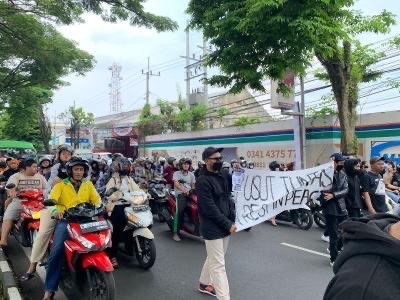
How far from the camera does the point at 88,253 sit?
436cm

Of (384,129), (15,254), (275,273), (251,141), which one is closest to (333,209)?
(275,273)

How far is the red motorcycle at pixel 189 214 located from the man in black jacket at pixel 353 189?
279 centimetres

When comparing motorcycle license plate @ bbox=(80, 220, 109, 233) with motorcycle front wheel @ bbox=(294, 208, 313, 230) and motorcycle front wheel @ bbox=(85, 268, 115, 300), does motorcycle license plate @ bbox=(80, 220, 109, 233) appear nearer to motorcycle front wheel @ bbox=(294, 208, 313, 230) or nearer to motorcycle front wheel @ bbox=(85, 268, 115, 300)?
motorcycle front wheel @ bbox=(85, 268, 115, 300)

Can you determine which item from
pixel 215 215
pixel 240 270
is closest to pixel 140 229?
pixel 240 270

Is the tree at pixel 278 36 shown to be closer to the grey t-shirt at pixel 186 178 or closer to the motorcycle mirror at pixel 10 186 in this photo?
the grey t-shirt at pixel 186 178

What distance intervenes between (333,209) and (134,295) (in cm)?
301

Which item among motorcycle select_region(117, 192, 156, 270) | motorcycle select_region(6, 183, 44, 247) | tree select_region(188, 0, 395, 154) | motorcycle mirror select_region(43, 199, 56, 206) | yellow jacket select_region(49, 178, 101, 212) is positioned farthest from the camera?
tree select_region(188, 0, 395, 154)

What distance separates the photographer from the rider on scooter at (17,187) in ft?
22.5

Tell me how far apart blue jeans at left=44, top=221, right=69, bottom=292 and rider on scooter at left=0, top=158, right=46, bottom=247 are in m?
2.59

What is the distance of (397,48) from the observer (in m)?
14.6

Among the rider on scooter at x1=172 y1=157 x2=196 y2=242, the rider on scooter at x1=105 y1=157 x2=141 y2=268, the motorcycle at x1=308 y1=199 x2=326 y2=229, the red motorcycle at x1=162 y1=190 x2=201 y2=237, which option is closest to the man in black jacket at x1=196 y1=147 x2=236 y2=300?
the rider on scooter at x1=105 y1=157 x2=141 y2=268

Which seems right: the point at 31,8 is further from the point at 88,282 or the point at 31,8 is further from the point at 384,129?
the point at 384,129

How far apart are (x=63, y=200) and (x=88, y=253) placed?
2.41 ft

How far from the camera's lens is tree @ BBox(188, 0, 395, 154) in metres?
8.80
